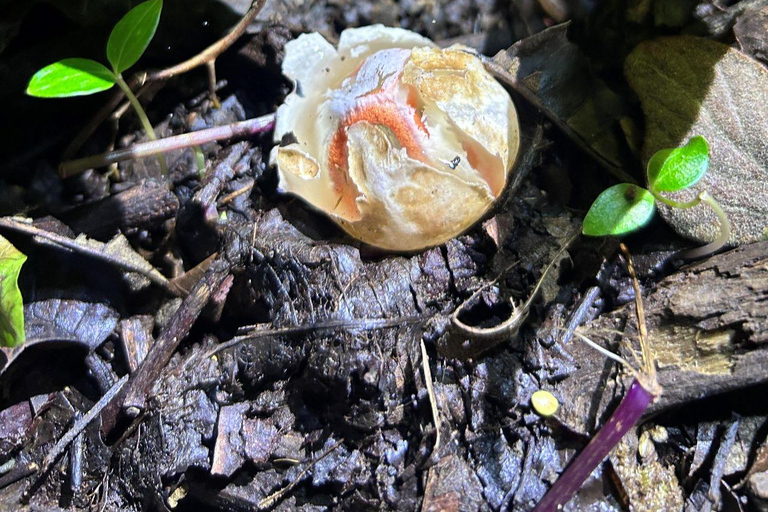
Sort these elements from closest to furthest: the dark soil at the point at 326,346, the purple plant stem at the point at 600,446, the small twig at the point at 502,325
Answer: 1. the purple plant stem at the point at 600,446
2. the dark soil at the point at 326,346
3. the small twig at the point at 502,325

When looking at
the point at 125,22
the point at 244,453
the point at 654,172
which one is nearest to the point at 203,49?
the point at 125,22

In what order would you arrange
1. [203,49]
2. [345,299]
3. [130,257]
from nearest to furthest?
[345,299] → [130,257] → [203,49]

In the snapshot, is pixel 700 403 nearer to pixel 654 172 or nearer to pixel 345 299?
pixel 654 172

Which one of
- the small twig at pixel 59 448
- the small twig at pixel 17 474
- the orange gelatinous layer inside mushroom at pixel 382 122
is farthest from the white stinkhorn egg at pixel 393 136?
the small twig at pixel 17 474

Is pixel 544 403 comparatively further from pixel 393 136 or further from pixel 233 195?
pixel 233 195

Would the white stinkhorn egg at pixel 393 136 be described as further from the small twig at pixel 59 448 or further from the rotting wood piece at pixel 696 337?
the small twig at pixel 59 448

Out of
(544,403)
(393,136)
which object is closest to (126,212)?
(393,136)

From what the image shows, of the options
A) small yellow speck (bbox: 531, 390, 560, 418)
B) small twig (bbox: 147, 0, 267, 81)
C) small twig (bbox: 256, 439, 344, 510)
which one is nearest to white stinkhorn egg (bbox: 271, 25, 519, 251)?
small twig (bbox: 147, 0, 267, 81)
